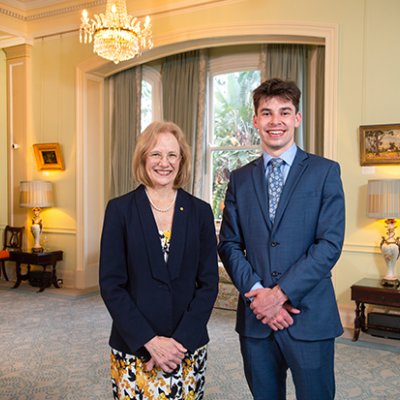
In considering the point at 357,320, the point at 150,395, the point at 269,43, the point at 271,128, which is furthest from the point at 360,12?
the point at 150,395

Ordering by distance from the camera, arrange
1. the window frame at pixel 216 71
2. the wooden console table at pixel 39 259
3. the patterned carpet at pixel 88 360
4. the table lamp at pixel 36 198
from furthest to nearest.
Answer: the table lamp at pixel 36 198 → the wooden console table at pixel 39 259 → the window frame at pixel 216 71 → the patterned carpet at pixel 88 360

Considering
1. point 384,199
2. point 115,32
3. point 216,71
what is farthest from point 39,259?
point 384,199

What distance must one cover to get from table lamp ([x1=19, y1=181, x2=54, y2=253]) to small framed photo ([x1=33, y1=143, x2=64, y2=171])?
318mm

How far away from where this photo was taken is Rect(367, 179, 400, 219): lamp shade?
174 inches

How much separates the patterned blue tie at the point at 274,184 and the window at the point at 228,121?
449 centimetres

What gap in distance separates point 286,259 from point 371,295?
293cm

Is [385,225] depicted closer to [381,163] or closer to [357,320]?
[381,163]

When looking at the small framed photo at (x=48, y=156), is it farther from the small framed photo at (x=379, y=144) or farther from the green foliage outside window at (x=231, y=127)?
the small framed photo at (x=379, y=144)

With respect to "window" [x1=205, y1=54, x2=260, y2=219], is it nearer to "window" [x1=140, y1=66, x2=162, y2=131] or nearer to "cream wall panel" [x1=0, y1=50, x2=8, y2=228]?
"window" [x1=140, y1=66, x2=162, y2=131]

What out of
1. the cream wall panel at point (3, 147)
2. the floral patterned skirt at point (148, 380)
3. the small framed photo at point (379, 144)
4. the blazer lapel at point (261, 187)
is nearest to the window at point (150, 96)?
the cream wall panel at point (3, 147)

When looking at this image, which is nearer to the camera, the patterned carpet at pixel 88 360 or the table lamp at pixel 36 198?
the patterned carpet at pixel 88 360

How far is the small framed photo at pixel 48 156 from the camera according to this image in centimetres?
722

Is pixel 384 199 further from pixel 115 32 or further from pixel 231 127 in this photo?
pixel 115 32

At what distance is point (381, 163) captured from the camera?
15.8 feet
